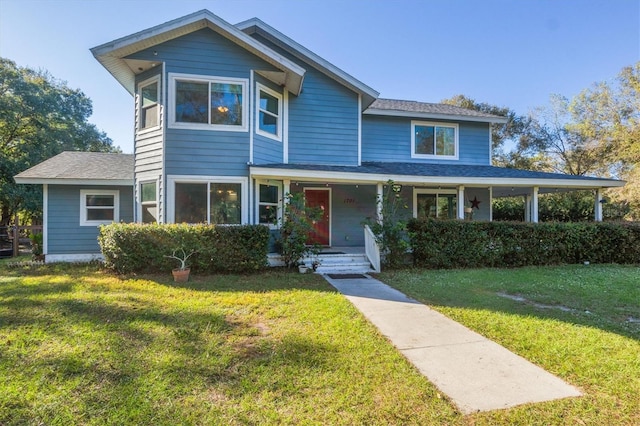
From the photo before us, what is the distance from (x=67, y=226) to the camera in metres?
10.4

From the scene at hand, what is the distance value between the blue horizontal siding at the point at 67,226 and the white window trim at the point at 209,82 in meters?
4.24

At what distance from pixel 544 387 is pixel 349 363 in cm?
177

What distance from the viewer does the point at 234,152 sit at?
9031 mm

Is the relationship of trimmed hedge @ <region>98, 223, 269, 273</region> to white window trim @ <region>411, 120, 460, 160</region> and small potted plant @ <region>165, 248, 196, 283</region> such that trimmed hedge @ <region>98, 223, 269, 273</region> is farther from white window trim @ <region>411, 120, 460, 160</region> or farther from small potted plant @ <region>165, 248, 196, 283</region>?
white window trim @ <region>411, 120, 460, 160</region>

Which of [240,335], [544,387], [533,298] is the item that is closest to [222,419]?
[240,335]

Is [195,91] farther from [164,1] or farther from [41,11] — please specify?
[41,11]

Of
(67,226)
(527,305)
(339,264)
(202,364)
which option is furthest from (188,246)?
(527,305)

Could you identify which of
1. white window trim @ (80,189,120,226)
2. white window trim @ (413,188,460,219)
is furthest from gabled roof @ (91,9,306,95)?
white window trim @ (413,188,460,219)

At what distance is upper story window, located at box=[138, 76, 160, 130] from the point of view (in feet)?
29.3

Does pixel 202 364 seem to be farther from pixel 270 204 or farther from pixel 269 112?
pixel 269 112

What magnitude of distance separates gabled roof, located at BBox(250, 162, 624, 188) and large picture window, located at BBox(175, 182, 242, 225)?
948 millimetres

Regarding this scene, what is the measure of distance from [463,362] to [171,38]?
9770mm

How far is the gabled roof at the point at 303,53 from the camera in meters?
10.5

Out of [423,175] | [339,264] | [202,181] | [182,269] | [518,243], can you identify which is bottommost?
[339,264]
